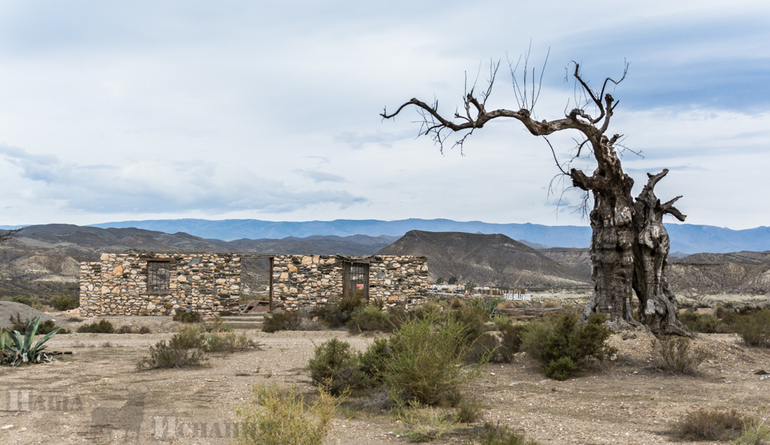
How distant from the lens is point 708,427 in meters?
5.84

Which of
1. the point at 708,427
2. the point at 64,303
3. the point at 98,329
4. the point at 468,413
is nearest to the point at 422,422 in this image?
the point at 468,413

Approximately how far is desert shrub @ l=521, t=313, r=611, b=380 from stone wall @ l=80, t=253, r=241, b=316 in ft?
45.7

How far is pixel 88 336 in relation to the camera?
1549cm

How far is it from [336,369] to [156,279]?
1657cm

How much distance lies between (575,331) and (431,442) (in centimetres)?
448

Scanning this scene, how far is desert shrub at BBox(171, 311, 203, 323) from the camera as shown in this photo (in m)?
19.5

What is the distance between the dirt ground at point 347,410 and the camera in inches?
240

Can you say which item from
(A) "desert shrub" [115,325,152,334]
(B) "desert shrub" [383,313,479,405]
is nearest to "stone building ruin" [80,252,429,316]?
(A) "desert shrub" [115,325,152,334]

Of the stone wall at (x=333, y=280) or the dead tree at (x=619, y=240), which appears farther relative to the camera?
the stone wall at (x=333, y=280)

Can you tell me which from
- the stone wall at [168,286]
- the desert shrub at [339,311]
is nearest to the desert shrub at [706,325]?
the desert shrub at [339,311]

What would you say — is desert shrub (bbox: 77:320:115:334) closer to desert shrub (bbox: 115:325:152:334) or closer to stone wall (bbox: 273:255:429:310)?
desert shrub (bbox: 115:325:152:334)

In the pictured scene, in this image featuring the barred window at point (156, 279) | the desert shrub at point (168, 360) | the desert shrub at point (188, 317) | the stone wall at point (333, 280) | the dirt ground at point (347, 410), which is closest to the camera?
the dirt ground at point (347, 410)

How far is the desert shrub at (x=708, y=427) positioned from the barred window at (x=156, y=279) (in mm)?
18703

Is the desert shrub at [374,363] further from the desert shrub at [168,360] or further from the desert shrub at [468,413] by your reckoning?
the desert shrub at [168,360]
